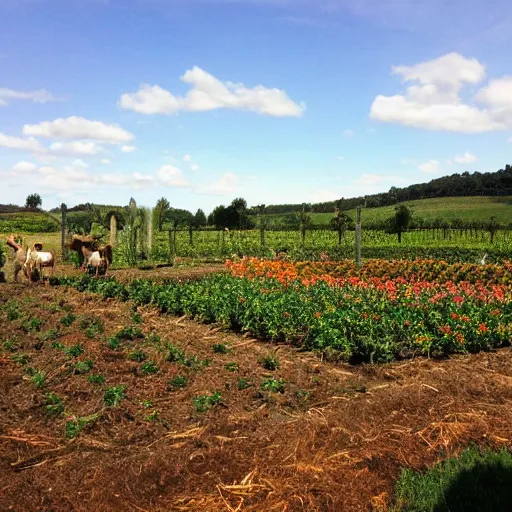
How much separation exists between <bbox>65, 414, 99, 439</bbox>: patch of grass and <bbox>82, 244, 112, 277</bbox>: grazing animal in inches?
312

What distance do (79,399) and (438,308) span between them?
17.5 ft

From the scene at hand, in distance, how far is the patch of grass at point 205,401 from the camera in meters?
5.34

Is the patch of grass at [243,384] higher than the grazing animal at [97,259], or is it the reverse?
the grazing animal at [97,259]

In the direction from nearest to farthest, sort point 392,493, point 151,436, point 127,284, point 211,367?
1. point 392,493
2. point 151,436
3. point 211,367
4. point 127,284

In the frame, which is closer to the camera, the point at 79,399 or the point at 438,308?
the point at 79,399

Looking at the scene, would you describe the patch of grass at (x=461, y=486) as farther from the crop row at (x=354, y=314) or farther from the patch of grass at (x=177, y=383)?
the crop row at (x=354, y=314)

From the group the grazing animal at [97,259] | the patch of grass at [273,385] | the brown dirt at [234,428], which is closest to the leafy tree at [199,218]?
the grazing animal at [97,259]

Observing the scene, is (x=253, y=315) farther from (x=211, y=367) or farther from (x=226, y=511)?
(x=226, y=511)

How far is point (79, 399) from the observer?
217 inches

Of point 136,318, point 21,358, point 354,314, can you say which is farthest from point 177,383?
point 354,314

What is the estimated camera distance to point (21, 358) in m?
6.53

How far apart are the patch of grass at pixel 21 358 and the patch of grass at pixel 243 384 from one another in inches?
100.0

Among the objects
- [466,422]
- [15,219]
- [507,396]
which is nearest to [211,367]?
[466,422]

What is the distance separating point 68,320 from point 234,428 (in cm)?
393
